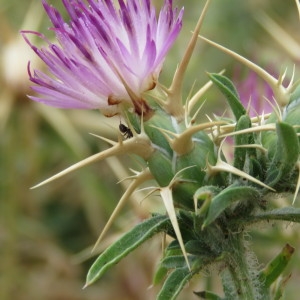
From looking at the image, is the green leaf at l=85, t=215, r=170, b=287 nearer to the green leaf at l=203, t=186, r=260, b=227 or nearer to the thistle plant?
Answer: the thistle plant

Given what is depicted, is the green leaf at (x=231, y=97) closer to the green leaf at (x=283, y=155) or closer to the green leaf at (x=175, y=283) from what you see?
the green leaf at (x=283, y=155)

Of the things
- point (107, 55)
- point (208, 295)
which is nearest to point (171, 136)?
point (107, 55)

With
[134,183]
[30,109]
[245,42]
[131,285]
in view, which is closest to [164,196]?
[134,183]

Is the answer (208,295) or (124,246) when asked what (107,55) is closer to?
(124,246)

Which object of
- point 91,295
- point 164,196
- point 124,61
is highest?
point 124,61

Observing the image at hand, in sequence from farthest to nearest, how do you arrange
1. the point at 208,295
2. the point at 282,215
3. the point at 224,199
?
the point at 208,295, the point at 282,215, the point at 224,199

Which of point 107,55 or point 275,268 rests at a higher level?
point 107,55

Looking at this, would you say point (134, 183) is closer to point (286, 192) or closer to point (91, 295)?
point (286, 192)
